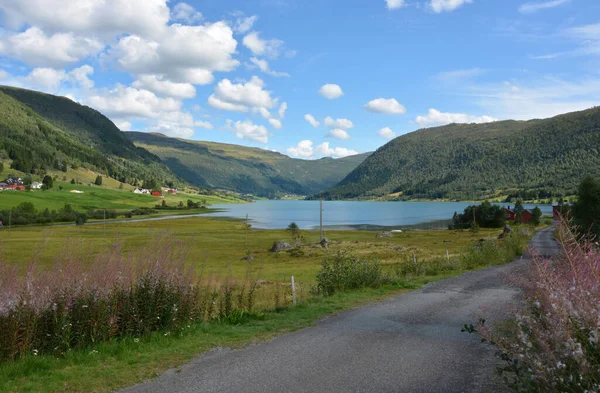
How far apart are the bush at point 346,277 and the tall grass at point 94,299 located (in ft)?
23.6

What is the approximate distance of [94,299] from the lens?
32.0 feet

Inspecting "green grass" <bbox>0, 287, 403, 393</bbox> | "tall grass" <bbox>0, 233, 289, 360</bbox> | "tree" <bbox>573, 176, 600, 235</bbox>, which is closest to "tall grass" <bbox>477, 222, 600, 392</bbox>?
"green grass" <bbox>0, 287, 403, 393</bbox>

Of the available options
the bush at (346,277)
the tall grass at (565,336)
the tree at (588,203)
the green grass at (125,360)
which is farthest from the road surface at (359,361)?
the tree at (588,203)

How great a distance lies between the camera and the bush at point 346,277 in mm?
19109

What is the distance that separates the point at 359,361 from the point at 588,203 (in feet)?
135

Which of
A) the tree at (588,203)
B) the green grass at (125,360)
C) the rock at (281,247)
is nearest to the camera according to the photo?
the green grass at (125,360)

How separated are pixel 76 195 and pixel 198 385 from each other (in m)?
213

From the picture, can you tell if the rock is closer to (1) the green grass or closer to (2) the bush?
(2) the bush

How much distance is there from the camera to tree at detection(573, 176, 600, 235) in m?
38.6

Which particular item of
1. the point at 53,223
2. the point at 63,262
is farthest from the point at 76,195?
the point at 63,262

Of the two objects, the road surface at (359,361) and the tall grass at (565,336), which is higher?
the tall grass at (565,336)

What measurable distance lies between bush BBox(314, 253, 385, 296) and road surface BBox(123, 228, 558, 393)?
5919 mm

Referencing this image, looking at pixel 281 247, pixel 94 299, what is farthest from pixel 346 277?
pixel 281 247

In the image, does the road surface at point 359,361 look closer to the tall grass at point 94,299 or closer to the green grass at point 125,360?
the green grass at point 125,360
